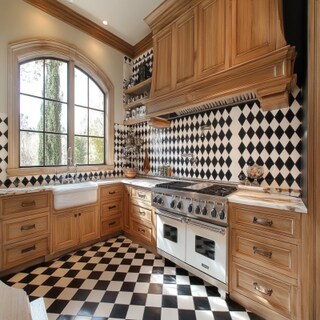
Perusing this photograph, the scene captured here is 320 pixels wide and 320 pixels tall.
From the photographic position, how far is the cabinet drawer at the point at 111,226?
2885mm

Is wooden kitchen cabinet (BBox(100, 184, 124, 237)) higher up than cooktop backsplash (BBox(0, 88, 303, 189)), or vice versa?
cooktop backsplash (BBox(0, 88, 303, 189))

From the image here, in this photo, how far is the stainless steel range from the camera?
174 centimetres

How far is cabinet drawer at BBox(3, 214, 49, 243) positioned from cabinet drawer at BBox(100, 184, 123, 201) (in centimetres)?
77

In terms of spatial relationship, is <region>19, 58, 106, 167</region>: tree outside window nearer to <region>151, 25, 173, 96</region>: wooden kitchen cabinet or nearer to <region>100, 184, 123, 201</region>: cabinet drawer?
<region>100, 184, 123, 201</region>: cabinet drawer

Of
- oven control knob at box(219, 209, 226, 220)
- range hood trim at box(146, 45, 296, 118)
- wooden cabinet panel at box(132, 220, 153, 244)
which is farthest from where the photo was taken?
wooden cabinet panel at box(132, 220, 153, 244)

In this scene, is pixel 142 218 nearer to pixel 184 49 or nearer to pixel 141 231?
pixel 141 231

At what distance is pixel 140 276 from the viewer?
6.73ft

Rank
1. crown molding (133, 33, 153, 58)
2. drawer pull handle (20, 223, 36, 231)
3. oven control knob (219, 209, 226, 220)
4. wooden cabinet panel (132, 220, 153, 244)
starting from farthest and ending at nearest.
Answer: crown molding (133, 33, 153, 58) < wooden cabinet panel (132, 220, 153, 244) < drawer pull handle (20, 223, 36, 231) < oven control knob (219, 209, 226, 220)

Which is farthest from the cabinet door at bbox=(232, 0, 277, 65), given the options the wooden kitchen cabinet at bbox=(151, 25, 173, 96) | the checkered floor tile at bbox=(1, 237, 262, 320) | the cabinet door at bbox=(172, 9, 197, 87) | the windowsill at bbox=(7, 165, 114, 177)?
the windowsill at bbox=(7, 165, 114, 177)

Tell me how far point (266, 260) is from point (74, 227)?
2186 millimetres

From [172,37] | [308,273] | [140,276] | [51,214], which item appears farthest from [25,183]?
[308,273]

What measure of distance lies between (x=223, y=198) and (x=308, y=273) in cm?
73

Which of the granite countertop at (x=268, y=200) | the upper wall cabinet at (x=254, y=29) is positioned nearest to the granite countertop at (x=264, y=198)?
the granite countertop at (x=268, y=200)

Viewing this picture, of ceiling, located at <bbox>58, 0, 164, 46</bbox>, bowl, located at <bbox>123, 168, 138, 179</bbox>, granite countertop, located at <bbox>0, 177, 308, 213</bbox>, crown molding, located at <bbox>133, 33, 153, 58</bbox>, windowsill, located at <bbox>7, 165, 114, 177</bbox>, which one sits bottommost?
granite countertop, located at <bbox>0, 177, 308, 213</bbox>
